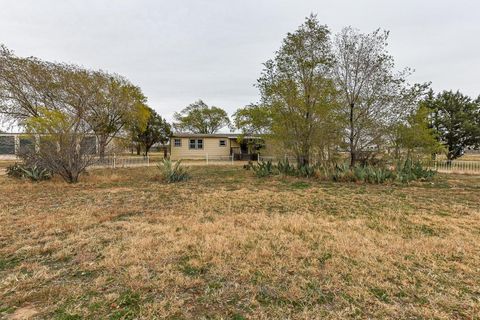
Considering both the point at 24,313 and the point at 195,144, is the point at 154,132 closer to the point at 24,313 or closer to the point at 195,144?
the point at 195,144

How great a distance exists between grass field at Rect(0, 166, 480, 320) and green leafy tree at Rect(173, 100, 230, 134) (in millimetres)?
37158

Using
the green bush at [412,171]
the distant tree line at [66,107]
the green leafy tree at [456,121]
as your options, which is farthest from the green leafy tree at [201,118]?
the green bush at [412,171]

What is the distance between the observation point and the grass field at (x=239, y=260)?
1968 millimetres

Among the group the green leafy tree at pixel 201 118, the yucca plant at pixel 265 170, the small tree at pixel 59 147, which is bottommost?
the yucca plant at pixel 265 170

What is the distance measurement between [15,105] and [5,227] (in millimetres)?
14896

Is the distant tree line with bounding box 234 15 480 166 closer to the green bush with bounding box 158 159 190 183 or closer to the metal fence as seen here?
the green bush with bounding box 158 159 190 183

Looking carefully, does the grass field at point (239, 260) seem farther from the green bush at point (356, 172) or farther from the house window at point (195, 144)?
the house window at point (195, 144)

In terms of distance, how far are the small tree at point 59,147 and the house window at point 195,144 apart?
1570 cm

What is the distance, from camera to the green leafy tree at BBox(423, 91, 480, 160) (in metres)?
17.5

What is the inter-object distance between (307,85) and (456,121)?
15.6 m

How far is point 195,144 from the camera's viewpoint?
24.4 m

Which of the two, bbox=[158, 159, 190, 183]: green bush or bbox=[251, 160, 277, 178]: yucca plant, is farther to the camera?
bbox=[251, 160, 277, 178]: yucca plant

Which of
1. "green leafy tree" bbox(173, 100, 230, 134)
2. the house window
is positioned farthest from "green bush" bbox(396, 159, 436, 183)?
"green leafy tree" bbox(173, 100, 230, 134)

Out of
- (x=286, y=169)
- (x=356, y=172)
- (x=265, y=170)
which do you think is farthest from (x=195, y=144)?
(x=356, y=172)
